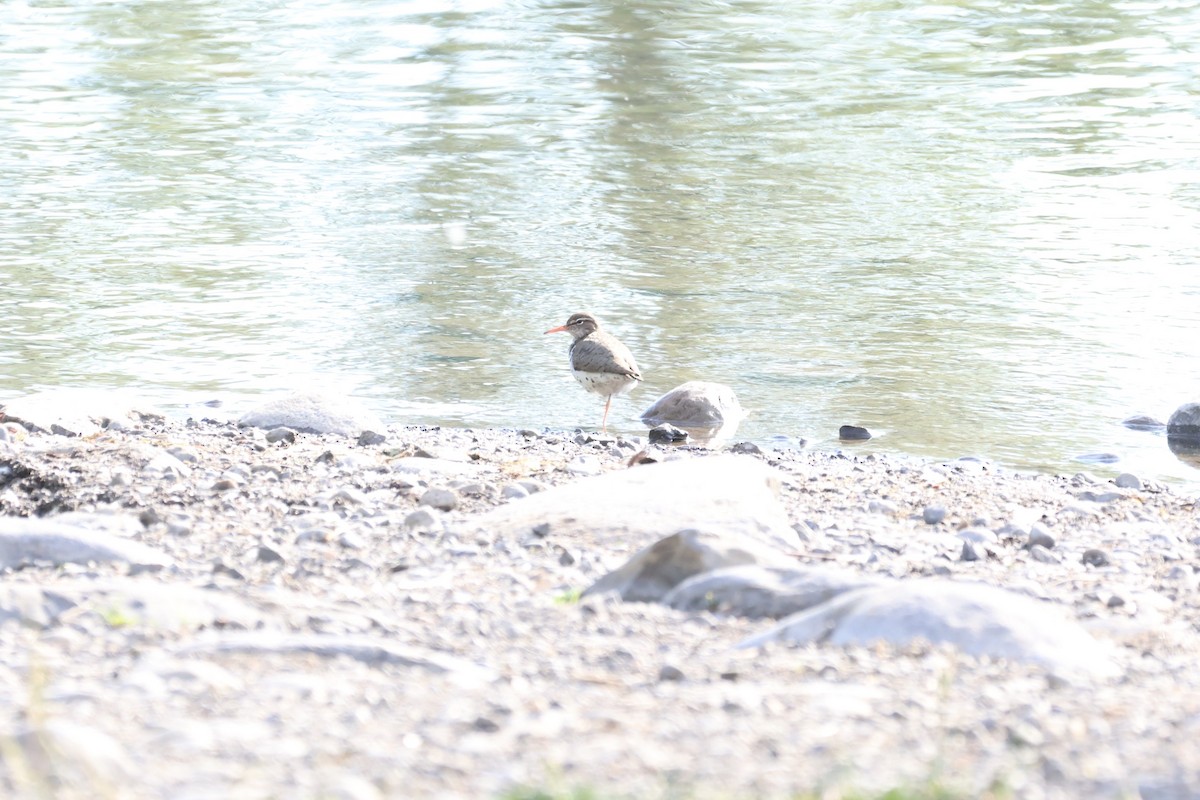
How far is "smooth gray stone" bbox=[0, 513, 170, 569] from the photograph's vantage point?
552 centimetres

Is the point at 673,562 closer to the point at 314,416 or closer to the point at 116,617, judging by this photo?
the point at 116,617

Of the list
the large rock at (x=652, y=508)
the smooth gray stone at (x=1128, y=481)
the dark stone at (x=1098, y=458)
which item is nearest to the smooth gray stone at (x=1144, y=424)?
the dark stone at (x=1098, y=458)

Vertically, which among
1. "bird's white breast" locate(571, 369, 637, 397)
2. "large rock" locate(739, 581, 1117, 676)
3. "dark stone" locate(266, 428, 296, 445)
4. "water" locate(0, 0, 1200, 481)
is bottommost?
"water" locate(0, 0, 1200, 481)

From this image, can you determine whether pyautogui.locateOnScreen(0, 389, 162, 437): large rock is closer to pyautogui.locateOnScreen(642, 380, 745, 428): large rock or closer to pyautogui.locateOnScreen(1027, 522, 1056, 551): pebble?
pyautogui.locateOnScreen(642, 380, 745, 428): large rock

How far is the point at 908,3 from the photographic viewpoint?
1150 inches

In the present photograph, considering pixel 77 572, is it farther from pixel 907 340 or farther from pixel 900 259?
pixel 900 259

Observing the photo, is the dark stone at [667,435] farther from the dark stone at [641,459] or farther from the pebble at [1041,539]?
the pebble at [1041,539]

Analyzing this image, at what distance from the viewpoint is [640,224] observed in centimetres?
1532

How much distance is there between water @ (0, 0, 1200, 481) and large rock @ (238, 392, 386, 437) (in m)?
0.99

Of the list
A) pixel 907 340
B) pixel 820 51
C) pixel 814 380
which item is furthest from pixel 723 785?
pixel 820 51

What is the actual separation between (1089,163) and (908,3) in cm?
1274

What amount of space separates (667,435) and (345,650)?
577 cm

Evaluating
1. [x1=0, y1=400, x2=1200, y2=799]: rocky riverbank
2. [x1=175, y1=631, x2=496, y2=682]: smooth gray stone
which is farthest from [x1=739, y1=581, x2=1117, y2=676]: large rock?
[x1=175, y1=631, x2=496, y2=682]: smooth gray stone

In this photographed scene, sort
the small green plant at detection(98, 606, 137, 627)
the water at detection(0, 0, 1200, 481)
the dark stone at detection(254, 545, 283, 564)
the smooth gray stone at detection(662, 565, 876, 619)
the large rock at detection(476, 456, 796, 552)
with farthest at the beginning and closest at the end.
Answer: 1. the water at detection(0, 0, 1200, 481)
2. the large rock at detection(476, 456, 796, 552)
3. the dark stone at detection(254, 545, 283, 564)
4. the smooth gray stone at detection(662, 565, 876, 619)
5. the small green plant at detection(98, 606, 137, 627)
